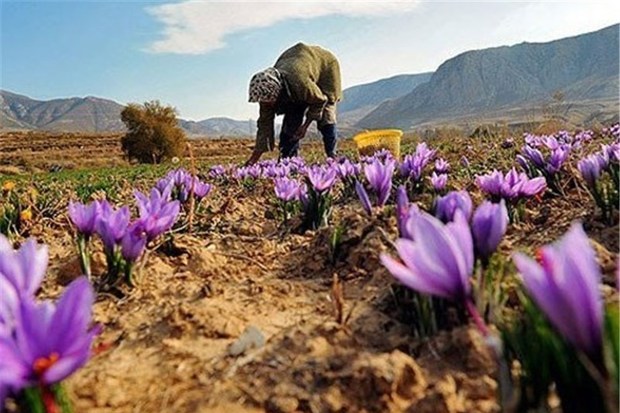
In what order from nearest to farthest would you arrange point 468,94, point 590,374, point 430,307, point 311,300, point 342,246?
point 590,374
point 430,307
point 311,300
point 342,246
point 468,94

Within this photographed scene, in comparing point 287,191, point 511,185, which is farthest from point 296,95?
point 511,185

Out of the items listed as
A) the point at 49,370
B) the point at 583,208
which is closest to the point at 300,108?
the point at 583,208

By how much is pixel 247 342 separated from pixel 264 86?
563cm

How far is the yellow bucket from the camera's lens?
7141 mm

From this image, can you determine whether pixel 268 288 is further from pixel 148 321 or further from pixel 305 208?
pixel 305 208

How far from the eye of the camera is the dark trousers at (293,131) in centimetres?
750

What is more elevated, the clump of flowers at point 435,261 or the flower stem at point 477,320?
the clump of flowers at point 435,261

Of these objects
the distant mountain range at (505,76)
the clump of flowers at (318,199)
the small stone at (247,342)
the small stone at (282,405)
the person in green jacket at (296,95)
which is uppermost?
the distant mountain range at (505,76)

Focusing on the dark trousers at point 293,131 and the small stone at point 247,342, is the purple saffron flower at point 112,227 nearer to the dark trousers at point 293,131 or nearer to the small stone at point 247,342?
the small stone at point 247,342

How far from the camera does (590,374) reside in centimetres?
75

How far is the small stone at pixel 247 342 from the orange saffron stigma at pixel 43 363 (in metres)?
0.53

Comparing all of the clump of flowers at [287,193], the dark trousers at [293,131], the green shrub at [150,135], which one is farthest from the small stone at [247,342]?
the green shrub at [150,135]

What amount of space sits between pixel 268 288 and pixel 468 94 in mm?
183258

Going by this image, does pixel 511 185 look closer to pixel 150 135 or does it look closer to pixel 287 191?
pixel 287 191
